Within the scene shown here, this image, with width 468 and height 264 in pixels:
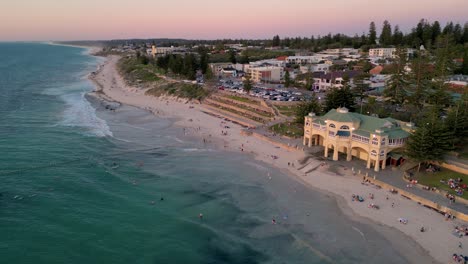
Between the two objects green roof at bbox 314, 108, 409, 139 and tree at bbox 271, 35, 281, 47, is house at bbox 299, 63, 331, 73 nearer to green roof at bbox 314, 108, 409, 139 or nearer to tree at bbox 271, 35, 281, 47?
green roof at bbox 314, 108, 409, 139

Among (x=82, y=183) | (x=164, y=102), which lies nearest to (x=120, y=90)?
(x=164, y=102)

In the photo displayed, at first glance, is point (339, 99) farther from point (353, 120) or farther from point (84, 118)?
point (84, 118)

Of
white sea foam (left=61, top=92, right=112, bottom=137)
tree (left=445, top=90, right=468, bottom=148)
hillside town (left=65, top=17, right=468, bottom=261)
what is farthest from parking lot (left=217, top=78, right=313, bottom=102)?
white sea foam (left=61, top=92, right=112, bottom=137)

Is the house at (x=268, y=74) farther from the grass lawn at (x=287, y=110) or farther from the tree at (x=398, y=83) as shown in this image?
the tree at (x=398, y=83)

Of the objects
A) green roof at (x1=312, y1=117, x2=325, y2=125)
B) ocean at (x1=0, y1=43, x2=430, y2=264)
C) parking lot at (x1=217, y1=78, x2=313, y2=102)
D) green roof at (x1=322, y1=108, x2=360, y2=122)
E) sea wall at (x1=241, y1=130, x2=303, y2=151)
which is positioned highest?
green roof at (x1=322, y1=108, x2=360, y2=122)

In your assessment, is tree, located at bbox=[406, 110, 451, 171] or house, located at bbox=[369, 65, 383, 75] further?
house, located at bbox=[369, 65, 383, 75]

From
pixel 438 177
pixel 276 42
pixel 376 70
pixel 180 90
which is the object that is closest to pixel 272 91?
pixel 180 90

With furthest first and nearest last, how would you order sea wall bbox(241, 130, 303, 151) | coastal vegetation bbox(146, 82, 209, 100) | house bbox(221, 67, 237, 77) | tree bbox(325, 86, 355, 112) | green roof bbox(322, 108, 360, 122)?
house bbox(221, 67, 237, 77) < coastal vegetation bbox(146, 82, 209, 100) < tree bbox(325, 86, 355, 112) < sea wall bbox(241, 130, 303, 151) < green roof bbox(322, 108, 360, 122)
